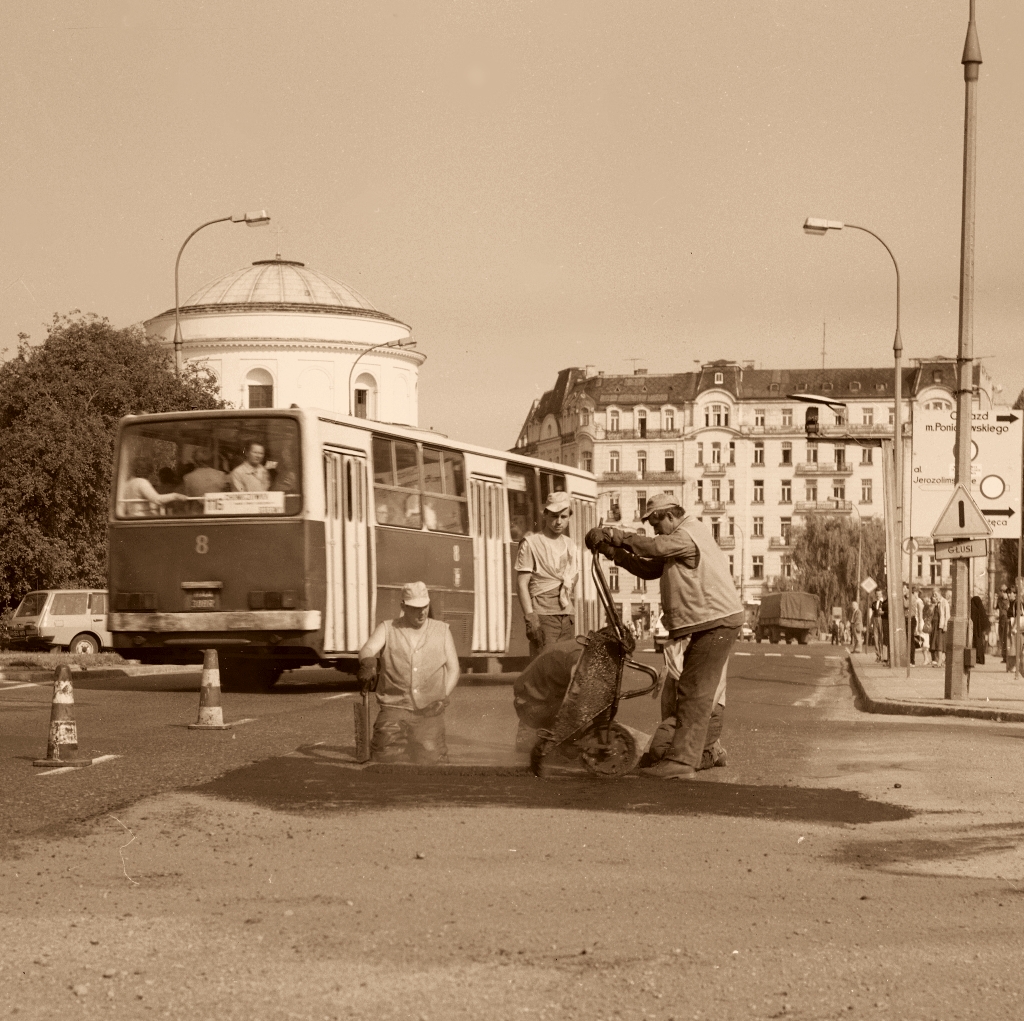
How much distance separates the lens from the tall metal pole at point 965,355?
22297mm

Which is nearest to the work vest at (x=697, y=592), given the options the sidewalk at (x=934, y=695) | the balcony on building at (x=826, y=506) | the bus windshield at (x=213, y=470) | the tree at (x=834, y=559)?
the sidewalk at (x=934, y=695)

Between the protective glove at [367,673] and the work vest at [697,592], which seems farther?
the protective glove at [367,673]

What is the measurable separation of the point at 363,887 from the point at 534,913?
838mm

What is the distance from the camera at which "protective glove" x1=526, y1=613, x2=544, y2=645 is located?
49.3ft

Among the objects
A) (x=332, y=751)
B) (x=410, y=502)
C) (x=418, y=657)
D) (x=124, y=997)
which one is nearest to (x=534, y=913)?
(x=124, y=997)

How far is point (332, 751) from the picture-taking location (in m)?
12.9

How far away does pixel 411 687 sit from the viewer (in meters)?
12.1

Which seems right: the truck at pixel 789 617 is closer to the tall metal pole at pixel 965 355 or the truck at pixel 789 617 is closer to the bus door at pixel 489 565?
the bus door at pixel 489 565

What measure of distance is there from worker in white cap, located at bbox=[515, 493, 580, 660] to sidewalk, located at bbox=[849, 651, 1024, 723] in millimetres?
6364

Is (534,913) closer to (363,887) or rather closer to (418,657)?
(363,887)

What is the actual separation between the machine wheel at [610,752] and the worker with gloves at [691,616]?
0.44 ft

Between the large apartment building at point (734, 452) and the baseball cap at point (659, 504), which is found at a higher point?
the large apartment building at point (734, 452)

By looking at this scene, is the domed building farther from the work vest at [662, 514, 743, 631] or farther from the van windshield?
the work vest at [662, 514, 743, 631]

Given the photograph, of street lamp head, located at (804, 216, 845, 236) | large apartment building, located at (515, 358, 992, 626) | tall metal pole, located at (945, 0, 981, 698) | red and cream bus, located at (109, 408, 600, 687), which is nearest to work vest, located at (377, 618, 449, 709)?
red and cream bus, located at (109, 408, 600, 687)
